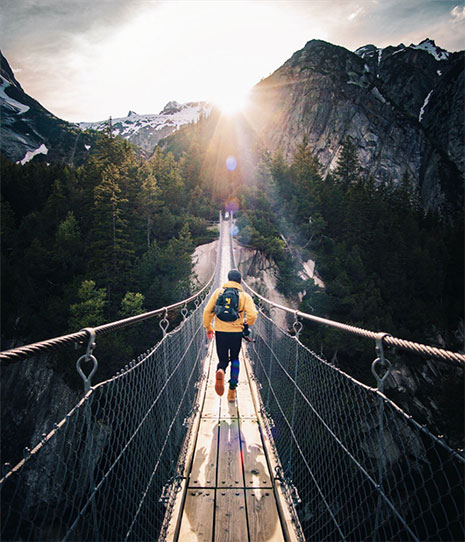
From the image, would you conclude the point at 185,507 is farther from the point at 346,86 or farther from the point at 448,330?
the point at 346,86

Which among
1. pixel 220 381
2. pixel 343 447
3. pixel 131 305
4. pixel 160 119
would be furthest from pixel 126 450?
pixel 160 119

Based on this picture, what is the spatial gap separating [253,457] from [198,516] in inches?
28.0

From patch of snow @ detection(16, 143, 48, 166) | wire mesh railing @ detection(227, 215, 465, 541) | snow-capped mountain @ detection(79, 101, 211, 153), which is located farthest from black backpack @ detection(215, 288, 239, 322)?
snow-capped mountain @ detection(79, 101, 211, 153)

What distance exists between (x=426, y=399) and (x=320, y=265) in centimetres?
929

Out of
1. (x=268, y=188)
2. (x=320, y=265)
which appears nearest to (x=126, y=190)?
(x=268, y=188)

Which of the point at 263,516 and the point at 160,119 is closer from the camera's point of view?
the point at 263,516

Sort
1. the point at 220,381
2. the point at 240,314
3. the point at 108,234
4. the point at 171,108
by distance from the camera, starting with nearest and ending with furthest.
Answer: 1. the point at 220,381
2. the point at 240,314
3. the point at 108,234
4. the point at 171,108

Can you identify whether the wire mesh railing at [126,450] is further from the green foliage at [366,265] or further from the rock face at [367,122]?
the rock face at [367,122]

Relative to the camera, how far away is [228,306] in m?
3.15

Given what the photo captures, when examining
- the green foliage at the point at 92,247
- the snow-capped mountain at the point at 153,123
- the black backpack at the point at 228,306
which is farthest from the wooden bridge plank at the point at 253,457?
the snow-capped mountain at the point at 153,123

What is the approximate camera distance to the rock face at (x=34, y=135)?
147ft

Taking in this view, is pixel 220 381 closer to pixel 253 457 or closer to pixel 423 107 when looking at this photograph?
pixel 253 457

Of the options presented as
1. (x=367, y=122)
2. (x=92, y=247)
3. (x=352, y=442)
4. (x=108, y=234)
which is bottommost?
(x=352, y=442)

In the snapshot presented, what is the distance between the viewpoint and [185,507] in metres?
Answer: 2.04
